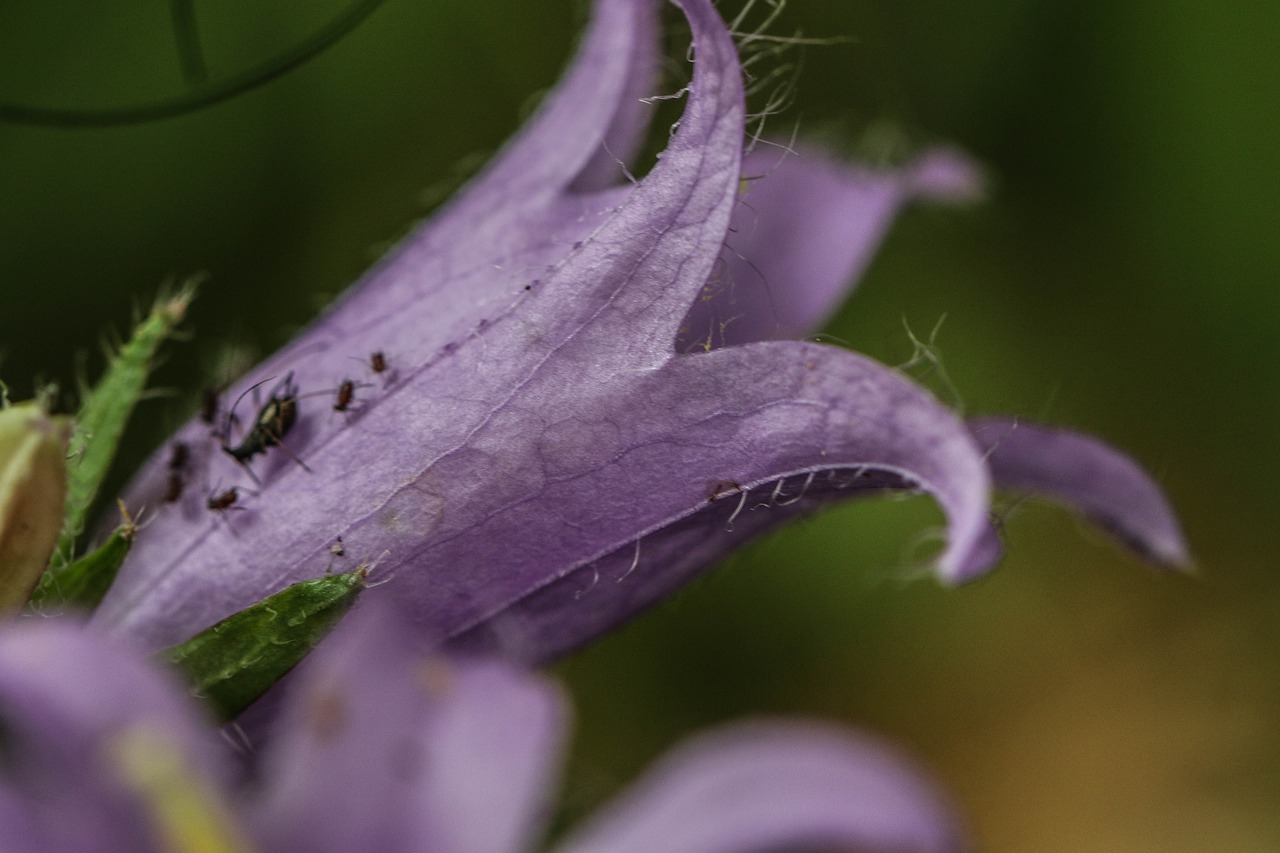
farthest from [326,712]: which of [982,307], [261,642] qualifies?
[982,307]

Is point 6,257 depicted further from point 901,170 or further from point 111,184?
point 901,170

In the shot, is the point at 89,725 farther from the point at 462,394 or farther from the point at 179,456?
the point at 179,456

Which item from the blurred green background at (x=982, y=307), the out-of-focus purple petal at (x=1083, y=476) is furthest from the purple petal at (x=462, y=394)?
the blurred green background at (x=982, y=307)

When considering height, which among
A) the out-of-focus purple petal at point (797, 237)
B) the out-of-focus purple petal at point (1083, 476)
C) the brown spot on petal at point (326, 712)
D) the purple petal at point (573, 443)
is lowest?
the out-of-focus purple petal at point (1083, 476)

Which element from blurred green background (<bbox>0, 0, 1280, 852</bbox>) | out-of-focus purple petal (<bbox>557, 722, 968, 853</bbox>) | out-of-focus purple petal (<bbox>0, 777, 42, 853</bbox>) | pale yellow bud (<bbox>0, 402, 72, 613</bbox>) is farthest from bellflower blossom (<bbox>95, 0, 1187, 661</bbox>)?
blurred green background (<bbox>0, 0, 1280, 852</bbox>)

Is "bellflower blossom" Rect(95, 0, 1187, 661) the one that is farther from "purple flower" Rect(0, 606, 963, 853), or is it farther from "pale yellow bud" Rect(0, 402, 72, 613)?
"purple flower" Rect(0, 606, 963, 853)

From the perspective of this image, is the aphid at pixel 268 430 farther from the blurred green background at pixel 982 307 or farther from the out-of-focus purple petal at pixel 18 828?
the blurred green background at pixel 982 307

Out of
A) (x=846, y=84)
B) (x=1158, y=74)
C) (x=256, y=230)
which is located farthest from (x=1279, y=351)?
(x=256, y=230)
